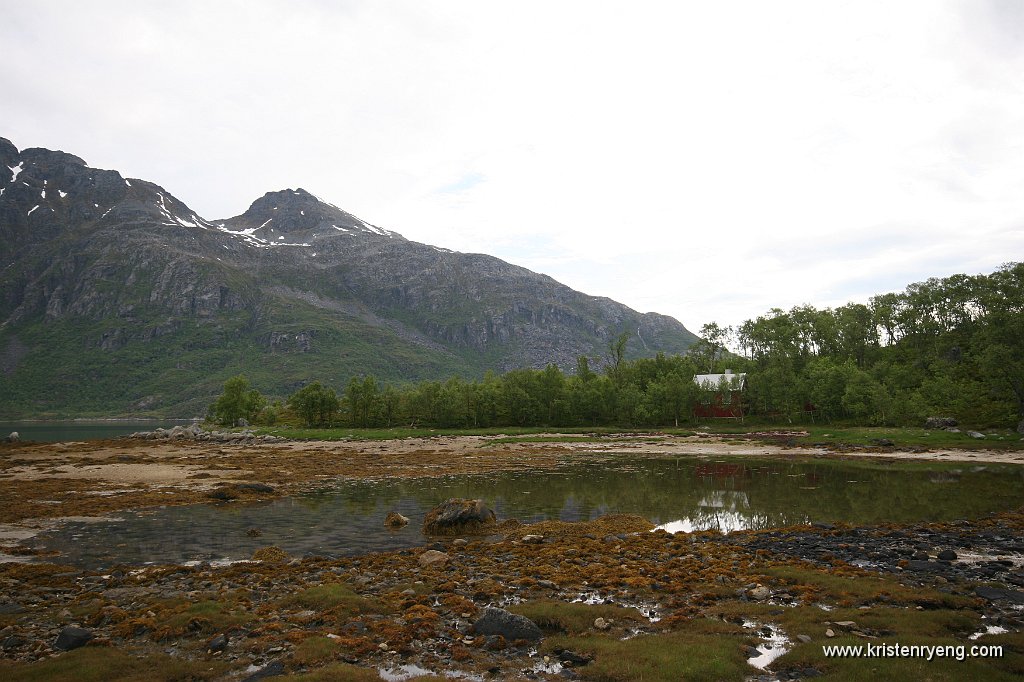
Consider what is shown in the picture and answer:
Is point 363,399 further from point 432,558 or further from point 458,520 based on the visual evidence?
point 432,558

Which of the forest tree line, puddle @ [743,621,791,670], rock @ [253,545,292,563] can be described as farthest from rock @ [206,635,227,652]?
the forest tree line

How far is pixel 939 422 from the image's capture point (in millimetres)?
69000

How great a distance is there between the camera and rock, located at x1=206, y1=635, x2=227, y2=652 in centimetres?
1222

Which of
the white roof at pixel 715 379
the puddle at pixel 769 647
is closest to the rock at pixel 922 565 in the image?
the puddle at pixel 769 647

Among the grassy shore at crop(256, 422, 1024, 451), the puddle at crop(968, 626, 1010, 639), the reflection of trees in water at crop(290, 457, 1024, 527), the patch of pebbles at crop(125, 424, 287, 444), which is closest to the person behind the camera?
the puddle at crop(968, 626, 1010, 639)

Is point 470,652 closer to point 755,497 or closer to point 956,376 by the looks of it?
point 755,497

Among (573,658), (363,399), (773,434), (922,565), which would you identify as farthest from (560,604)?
(363,399)

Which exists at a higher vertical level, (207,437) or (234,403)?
(234,403)

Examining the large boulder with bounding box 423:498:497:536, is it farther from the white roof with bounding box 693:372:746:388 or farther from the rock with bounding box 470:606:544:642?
the white roof with bounding box 693:372:746:388

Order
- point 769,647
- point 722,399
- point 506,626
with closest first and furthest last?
point 769,647
point 506,626
point 722,399

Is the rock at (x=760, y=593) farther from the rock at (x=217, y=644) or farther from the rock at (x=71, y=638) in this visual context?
the rock at (x=71, y=638)

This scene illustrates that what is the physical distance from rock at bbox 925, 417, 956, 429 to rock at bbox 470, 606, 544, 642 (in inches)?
3109

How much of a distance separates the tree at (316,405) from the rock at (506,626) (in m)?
109

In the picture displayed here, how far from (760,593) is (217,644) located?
14624mm
